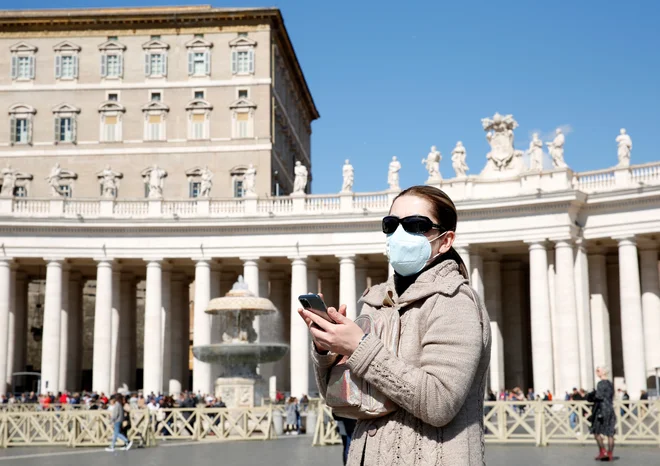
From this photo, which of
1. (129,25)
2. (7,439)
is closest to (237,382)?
(7,439)

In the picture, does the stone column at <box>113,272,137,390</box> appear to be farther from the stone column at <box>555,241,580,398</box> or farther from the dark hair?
the dark hair

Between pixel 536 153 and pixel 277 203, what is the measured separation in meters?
15.8

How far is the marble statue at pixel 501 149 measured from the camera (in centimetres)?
5269

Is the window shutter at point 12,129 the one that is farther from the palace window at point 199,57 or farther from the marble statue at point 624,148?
the marble statue at point 624,148

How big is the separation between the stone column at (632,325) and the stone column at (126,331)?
3101cm

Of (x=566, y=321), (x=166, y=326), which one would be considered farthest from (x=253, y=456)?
(x=166, y=326)

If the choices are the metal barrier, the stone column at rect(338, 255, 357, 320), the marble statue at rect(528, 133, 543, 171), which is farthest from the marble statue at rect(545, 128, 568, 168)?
the metal barrier

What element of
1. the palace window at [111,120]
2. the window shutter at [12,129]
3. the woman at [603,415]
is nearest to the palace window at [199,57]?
the palace window at [111,120]

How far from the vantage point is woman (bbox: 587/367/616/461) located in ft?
74.2

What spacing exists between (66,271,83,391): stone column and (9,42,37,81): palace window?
24501 millimetres

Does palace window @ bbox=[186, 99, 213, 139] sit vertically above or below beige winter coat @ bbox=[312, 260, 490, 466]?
above

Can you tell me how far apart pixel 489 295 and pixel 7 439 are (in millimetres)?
32046

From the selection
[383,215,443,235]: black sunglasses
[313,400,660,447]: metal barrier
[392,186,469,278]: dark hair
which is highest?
[392,186,469,278]: dark hair

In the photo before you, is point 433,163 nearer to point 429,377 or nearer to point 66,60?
point 66,60
